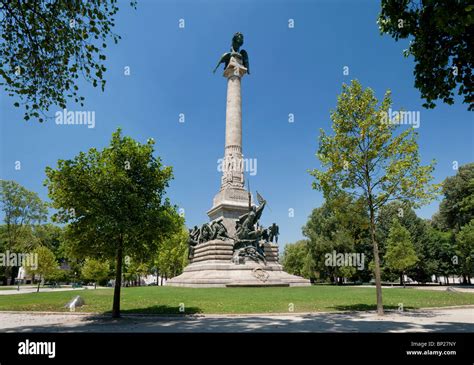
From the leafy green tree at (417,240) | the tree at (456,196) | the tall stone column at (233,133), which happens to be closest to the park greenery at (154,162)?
the tall stone column at (233,133)

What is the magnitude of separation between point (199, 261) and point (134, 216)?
24935 mm

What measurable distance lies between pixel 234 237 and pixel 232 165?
10.2 meters

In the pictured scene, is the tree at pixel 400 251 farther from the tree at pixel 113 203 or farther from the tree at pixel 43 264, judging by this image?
the tree at pixel 43 264

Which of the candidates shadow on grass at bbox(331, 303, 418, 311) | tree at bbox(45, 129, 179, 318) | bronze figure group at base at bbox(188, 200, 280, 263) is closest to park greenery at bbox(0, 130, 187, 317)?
tree at bbox(45, 129, 179, 318)

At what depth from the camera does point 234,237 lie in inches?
1467

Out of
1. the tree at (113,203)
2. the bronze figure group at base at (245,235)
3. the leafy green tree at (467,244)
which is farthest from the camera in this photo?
the leafy green tree at (467,244)

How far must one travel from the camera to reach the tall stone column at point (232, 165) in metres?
40.8

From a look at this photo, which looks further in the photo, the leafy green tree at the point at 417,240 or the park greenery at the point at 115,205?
the leafy green tree at the point at 417,240

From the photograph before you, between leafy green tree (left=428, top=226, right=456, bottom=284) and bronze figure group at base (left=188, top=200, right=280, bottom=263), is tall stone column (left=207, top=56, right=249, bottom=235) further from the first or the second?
leafy green tree (left=428, top=226, right=456, bottom=284)

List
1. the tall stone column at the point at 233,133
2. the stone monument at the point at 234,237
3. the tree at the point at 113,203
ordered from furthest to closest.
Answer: the tall stone column at the point at 233,133 → the stone monument at the point at 234,237 → the tree at the point at 113,203

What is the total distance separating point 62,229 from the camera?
1558 centimetres

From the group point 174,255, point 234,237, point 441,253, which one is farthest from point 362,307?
point 174,255

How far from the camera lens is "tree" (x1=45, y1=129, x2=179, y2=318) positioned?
1451 cm

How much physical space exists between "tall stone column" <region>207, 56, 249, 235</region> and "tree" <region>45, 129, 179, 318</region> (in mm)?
24276
